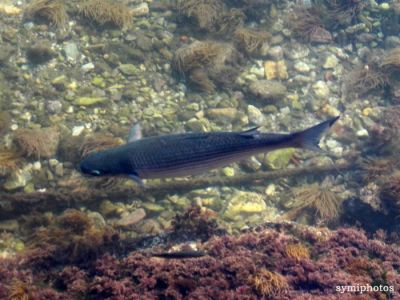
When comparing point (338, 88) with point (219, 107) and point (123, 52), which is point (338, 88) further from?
point (123, 52)

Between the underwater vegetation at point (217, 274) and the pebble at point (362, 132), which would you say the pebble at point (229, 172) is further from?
the pebble at point (362, 132)

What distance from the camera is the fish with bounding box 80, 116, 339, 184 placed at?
421 cm

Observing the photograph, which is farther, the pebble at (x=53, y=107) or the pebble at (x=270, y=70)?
the pebble at (x=270, y=70)

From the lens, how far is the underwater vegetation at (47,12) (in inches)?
355

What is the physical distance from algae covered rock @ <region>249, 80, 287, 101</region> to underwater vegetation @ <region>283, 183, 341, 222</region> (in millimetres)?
2427

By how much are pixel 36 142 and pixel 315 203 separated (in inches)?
211

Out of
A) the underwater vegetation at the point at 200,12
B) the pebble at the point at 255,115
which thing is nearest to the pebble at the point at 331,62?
the pebble at the point at 255,115

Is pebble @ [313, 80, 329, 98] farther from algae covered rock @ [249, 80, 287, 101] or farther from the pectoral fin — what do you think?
the pectoral fin

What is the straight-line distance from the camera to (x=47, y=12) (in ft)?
29.6

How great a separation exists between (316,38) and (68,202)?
8.31 metres

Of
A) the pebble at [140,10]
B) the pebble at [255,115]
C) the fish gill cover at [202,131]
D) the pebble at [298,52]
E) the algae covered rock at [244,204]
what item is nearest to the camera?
the fish gill cover at [202,131]

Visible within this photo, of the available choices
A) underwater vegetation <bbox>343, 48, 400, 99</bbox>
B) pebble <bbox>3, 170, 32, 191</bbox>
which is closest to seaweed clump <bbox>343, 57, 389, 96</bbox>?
underwater vegetation <bbox>343, 48, 400, 99</bbox>

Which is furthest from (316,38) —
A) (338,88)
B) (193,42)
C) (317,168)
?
(317,168)

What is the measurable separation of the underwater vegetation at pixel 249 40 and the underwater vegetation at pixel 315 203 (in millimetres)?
4084
